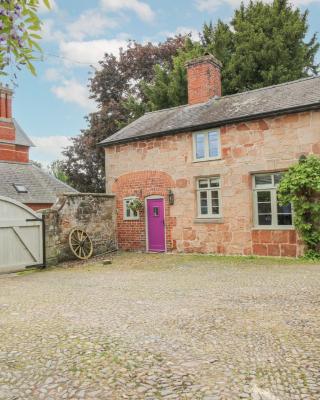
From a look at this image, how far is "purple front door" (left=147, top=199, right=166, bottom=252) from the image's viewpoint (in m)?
14.3

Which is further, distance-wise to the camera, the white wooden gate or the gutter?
the gutter

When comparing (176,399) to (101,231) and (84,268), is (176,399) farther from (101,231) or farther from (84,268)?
(101,231)

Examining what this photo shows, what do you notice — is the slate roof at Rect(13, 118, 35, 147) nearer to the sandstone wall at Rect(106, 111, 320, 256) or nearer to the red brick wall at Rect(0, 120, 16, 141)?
the red brick wall at Rect(0, 120, 16, 141)

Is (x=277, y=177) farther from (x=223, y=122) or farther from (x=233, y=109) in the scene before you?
(x=233, y=109)

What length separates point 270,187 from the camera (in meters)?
12.0

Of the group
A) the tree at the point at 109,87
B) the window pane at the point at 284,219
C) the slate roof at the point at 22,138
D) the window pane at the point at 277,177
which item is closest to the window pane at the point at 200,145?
the window pane at the point at 277,177

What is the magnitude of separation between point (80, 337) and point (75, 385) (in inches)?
51.7

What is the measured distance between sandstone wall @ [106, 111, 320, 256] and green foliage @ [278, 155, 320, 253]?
0.47m

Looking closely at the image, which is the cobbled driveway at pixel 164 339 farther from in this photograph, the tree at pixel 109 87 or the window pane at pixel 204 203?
the tree at pixel 109 87

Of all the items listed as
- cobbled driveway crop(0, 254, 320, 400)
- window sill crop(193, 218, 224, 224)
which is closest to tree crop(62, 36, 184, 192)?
window sill crop(193, 218, 224, 224)

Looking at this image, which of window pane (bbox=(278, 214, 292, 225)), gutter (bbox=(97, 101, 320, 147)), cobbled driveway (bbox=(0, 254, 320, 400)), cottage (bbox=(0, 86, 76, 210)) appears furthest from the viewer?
cottage (bbox=(0, 86, 76, 210))

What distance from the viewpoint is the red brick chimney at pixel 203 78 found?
15312 mm

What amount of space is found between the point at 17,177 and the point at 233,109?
49.4ft

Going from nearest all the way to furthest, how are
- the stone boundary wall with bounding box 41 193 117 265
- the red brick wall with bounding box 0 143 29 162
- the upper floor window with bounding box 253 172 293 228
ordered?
the upper floor window with bounding box 253 172 293 228 → the stone boundary wall with bounding box 41 193 117 265 → the red brick wall with bounding box 0 143 29 162
